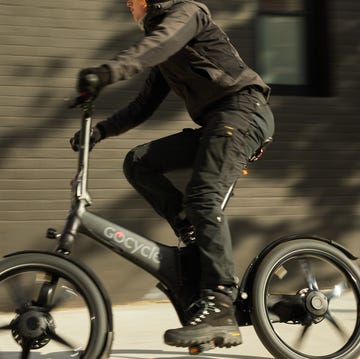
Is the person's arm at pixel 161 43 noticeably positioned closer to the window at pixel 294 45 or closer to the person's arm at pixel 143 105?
the person's arm at pixel 143 105

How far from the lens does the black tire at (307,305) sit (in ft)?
13.0

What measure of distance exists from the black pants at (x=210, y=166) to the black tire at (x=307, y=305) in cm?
30

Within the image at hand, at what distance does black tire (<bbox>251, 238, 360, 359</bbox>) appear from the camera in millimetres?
3971

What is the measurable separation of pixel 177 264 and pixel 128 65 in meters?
1.05

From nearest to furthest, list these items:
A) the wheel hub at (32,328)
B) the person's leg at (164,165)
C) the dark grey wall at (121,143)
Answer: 1. the wheel hub at (32,328)
2. the person's leg at (164,165)
3. the dark grey wall at (121,143)

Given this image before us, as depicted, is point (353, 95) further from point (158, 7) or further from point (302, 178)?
point (158, 7)

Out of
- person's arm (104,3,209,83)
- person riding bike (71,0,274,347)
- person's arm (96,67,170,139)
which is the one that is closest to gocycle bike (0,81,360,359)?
person riding bike (71,0,274,347)

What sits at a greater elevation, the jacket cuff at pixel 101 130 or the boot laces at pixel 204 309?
the jacket cuff at pixel 101 130

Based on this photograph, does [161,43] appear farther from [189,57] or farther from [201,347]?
[201,347]

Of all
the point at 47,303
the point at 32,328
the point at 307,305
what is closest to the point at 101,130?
the point at 47,303

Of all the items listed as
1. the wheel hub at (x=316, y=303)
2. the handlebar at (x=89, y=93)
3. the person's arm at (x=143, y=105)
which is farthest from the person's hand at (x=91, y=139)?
the wheel hub at (x=316, y=303)

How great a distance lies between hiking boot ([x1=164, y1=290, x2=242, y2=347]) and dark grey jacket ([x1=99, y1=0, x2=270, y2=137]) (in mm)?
960

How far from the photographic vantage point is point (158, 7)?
12.2ft

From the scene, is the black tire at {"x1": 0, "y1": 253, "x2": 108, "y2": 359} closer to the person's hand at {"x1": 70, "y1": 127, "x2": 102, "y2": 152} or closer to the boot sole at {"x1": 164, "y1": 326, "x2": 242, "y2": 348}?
the boot sole at {"x1": 164, "y1": 326, "x2": 242, "y2": 348}
